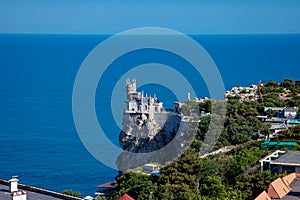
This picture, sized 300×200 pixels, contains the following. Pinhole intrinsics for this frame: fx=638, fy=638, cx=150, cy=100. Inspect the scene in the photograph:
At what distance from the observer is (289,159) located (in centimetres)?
2322

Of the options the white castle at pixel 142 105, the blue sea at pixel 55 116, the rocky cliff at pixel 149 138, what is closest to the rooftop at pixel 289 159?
the rocky cliff at pixel 149 138

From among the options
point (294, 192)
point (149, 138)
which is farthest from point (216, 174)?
point (149, 138)

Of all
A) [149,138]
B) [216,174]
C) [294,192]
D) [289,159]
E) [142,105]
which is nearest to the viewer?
[294,192]

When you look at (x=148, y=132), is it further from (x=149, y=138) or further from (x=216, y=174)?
(x=216, y=174)

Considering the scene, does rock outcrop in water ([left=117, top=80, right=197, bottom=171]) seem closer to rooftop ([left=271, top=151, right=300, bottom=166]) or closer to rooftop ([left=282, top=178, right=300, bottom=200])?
rooftop ([left=271, top=151, right=300, bottom=166])

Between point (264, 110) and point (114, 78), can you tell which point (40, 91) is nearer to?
point (114, 78)

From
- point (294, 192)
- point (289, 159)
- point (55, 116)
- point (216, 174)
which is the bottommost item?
point (294, 192)

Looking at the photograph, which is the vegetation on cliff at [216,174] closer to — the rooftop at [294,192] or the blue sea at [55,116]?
the rooftop at [294,192]

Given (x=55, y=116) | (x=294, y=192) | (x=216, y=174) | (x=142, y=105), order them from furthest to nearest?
1. (x=55, y=116)
2. (x=142, y=105)
3. (x=216, y=174)
4. (x=294, y=192)

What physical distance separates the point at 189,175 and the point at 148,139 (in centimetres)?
1220

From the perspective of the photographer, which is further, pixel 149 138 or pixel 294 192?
pixel 149 138

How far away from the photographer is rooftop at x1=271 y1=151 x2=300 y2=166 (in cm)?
2283

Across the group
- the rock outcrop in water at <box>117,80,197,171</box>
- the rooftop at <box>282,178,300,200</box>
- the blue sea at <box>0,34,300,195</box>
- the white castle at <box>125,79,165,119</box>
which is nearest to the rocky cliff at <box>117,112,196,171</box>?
the rock outcrop in water at <box>117,80,197,171</box>

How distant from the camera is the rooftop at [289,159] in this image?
22.8 m
